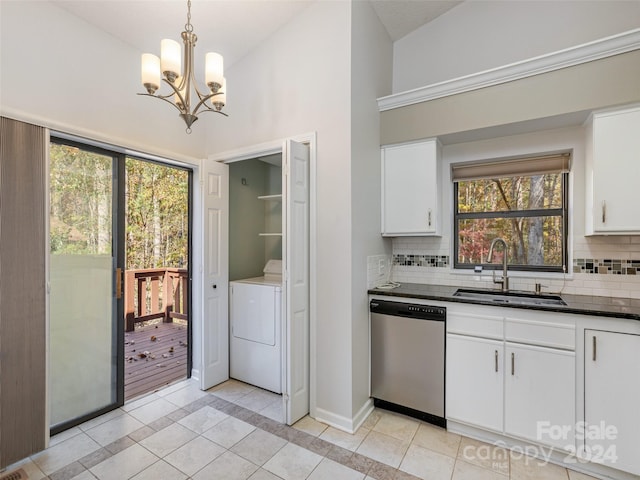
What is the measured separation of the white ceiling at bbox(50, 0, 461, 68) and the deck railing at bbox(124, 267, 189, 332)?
10.4 feet

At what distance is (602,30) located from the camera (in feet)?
7.64

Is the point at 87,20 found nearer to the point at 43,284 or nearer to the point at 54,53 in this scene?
the point at 54,53

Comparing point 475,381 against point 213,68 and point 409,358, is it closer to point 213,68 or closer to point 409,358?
point 409,358

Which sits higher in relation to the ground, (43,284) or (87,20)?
(87,20)

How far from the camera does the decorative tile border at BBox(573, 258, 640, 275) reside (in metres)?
2.30

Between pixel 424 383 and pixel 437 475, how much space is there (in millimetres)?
604

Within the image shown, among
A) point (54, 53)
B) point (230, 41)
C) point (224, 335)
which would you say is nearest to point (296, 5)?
point (230, 41)

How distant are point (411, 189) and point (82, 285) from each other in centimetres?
277

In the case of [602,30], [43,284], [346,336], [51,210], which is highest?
[602,30]

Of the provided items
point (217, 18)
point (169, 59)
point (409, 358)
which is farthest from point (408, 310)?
point (217, 18)

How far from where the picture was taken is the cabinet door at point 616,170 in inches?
80.0

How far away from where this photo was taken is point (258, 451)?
2117mm

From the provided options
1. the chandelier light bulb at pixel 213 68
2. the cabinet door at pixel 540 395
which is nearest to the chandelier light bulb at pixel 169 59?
the chandelier light bulb at pixel 213 68

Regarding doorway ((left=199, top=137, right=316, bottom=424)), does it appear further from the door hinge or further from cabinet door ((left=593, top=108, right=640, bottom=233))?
cabinet door ((left=593, top=108, right=640, bottom=233))
